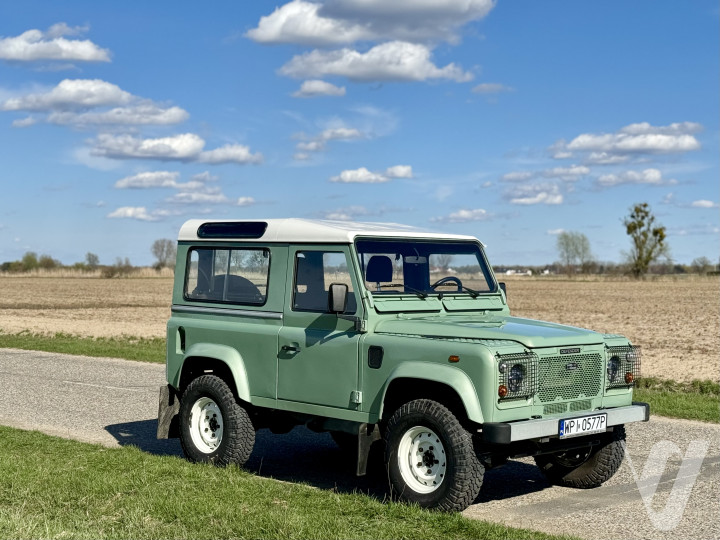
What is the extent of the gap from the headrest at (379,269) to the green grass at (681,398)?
581 centimetres

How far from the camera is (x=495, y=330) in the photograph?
23.1 feet

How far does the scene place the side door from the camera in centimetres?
745

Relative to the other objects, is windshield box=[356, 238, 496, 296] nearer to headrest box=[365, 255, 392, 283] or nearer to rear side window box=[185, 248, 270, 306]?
headrest box=[365, 255, 392, 283]

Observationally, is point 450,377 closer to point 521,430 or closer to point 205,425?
point 521,430

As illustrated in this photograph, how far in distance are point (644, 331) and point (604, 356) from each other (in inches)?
938

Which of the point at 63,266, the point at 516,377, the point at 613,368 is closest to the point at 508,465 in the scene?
the point at 613,368

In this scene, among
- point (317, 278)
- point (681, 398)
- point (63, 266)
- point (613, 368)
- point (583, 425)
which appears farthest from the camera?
point (63, 266)

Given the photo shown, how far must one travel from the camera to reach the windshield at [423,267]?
773 centimetres

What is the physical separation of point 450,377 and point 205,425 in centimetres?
287

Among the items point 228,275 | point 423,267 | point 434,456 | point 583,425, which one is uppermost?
point 423,267

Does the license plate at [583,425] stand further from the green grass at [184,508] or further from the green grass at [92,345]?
the green grass at [92,345]

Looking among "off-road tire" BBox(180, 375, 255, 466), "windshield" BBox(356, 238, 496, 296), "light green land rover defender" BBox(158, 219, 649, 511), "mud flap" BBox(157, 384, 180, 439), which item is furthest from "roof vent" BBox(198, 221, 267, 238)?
"mud flap" BBox(157, 384, 180, 439)

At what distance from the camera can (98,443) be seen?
9883mm

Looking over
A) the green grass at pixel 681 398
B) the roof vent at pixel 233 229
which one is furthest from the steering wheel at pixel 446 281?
the green grass at pixel 681 398
